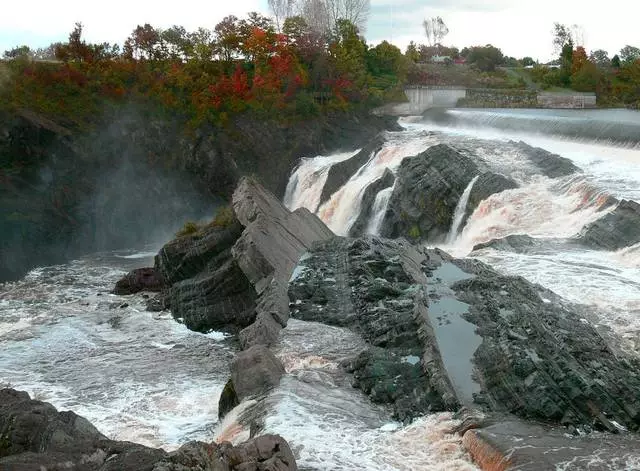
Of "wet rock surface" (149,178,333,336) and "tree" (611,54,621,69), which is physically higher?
"tree" (611,54,621,69)

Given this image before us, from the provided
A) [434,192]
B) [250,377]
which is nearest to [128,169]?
[434,192]

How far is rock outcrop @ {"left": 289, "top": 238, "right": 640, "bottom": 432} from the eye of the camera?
12.0 metres

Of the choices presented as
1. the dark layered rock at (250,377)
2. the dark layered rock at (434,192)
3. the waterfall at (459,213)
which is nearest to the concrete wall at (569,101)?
the dark layered rock at (434,192)

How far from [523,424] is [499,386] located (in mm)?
1222

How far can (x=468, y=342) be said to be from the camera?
47.2 feet

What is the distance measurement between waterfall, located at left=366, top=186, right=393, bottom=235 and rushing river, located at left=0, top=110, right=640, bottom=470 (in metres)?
0.07

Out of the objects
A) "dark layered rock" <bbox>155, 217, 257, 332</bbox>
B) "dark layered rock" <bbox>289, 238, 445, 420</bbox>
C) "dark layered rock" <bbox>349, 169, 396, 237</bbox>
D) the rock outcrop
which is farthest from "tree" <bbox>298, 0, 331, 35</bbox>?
the rock outcrop

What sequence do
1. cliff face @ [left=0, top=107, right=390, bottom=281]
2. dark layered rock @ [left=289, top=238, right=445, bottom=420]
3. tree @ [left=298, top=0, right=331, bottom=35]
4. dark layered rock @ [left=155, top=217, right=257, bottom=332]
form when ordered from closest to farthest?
dark layered rock @ [left=289, top=238, right=445, bottom=420] → dark layered rock @ [left=155, top=217, right=257, bottom=332] → cliff face @ [left=0, top=107, right=390, bottom=281] → tree @ [left=298, top=0, right=331, bottom=35]

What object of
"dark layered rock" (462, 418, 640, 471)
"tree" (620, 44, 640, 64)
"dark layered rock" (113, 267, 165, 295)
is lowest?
"dark layered rock" (113, 267, 165, 295)

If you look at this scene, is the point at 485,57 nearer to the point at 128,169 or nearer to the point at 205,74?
the point at 205,74

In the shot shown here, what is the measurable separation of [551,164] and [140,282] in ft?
52.2

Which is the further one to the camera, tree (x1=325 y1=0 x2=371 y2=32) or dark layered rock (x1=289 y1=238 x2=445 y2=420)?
tree (x1=325 y1=0 x2=371 y2=32)

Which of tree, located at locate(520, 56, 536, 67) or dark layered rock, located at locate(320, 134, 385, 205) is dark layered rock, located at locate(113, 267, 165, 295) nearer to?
dark layered rock, located at locate(320, 134, 385, 205)

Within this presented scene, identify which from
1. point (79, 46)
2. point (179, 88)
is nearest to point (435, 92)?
point (179, 88)
